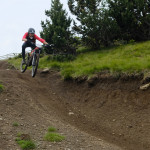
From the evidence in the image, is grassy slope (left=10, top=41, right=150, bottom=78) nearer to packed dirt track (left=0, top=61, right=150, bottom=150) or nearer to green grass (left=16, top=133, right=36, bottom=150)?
packed dirt track (left=0, top=61, right=150, bottom=150)

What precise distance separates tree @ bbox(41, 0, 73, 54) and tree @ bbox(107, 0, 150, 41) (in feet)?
15.9

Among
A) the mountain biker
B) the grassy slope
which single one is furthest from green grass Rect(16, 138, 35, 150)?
the mountain biker

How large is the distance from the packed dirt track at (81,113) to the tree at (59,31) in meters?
8.64

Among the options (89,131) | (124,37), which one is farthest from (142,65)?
(124,37)

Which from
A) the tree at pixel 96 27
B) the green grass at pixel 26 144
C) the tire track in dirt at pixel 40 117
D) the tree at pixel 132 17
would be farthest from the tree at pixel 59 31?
the green grass at pixel 26 144

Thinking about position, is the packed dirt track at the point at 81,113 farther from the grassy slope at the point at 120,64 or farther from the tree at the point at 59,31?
the tree at the point at 59,31

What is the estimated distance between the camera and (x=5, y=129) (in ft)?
27.9

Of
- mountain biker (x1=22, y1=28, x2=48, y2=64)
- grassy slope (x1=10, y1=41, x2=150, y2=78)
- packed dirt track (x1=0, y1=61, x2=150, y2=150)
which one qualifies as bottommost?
packed dirt track (x1=0, y1=61, x2=150, y2=150)

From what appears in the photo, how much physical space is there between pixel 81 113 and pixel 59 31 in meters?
13.4

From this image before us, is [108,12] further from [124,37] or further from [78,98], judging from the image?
[78,98]

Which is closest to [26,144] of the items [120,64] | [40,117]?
[40,117]

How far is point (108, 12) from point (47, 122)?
17.1m

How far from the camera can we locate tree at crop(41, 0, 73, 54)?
79.4ft

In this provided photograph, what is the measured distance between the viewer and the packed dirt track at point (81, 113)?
8654 millimetres
